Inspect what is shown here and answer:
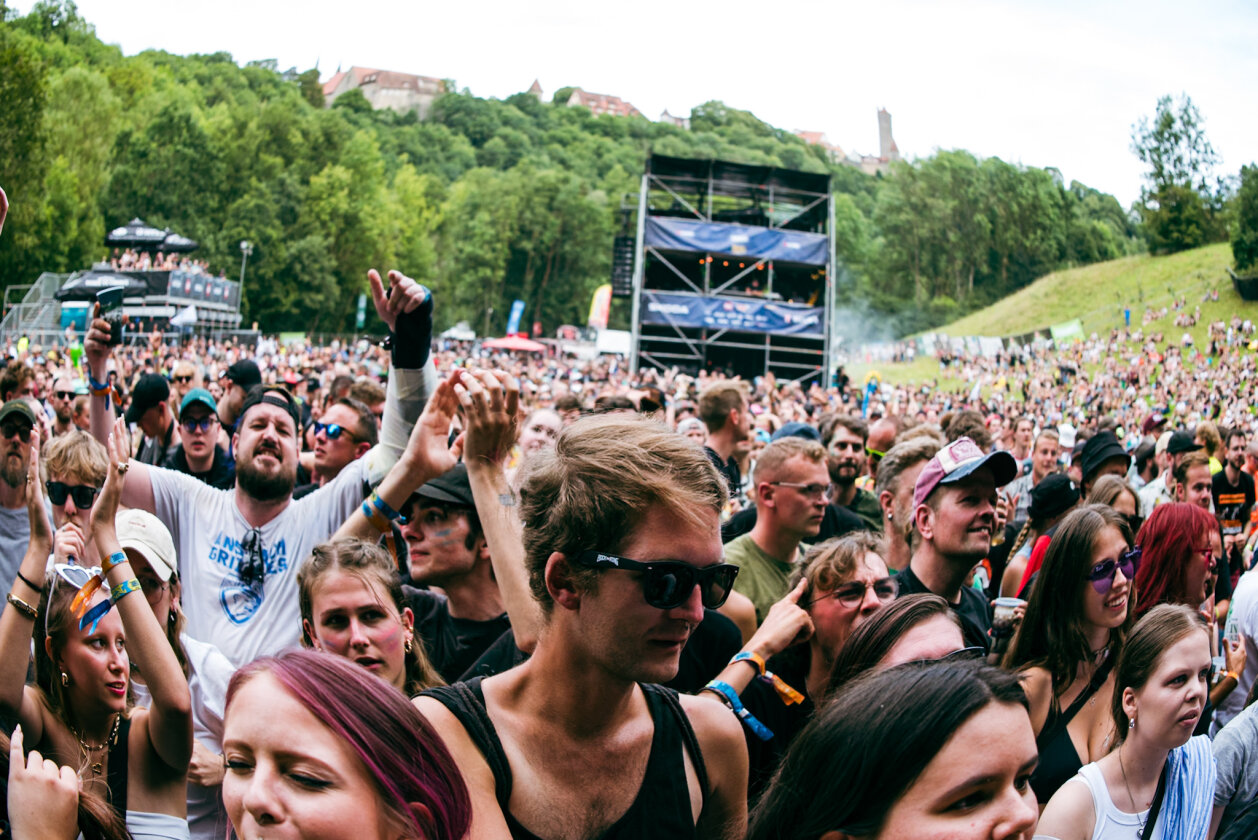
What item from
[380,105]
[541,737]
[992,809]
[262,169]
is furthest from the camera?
[380,105]

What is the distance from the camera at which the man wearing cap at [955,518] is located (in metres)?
3.55

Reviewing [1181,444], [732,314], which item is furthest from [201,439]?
[732,314]

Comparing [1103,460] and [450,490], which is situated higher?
[450,490]

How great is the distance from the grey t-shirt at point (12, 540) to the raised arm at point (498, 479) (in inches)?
106

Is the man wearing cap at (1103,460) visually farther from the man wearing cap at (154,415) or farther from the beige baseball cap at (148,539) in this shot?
the man wearing cap at (154,415)

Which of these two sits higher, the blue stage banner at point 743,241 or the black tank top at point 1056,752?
the blue stage banner at point 743,241

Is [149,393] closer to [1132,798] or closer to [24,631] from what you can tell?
[24,631]

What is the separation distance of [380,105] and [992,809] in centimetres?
16552

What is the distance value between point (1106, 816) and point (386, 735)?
6.18 ft

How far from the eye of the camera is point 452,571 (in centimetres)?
319

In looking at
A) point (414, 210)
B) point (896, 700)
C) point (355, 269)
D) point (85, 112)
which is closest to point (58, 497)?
point (896, 700)

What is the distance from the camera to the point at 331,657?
165 centimetres

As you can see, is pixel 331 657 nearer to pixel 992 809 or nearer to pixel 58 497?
pixel 992 809

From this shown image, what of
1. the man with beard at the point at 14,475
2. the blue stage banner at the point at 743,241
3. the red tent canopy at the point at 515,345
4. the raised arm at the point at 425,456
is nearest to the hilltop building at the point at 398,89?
the red tent canopy at the point at 515,345
